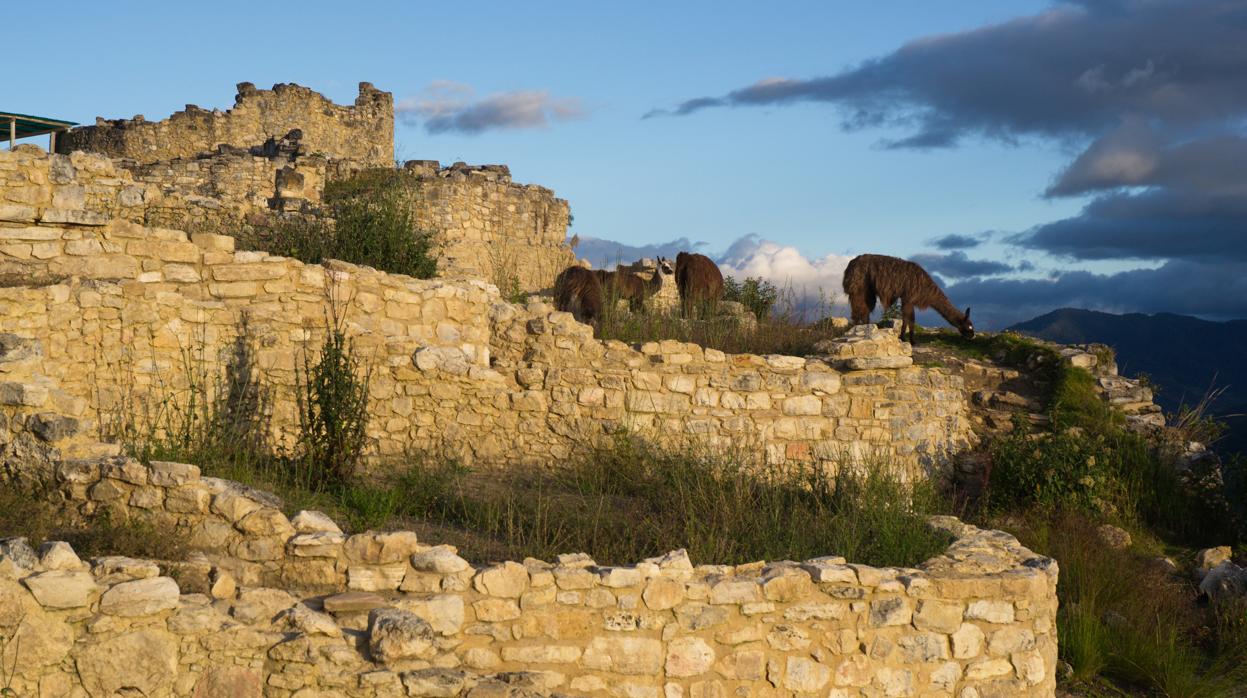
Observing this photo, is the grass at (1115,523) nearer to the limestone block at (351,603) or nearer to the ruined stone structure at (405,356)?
the ruined stone structure at (405,356)

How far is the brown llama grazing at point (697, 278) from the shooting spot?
603 inches

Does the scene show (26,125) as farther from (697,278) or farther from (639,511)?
(639,511)

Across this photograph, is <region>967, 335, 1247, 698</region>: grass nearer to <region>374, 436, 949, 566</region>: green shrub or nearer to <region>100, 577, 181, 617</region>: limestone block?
<region>374, 436, 949, 566</region>: green shrub

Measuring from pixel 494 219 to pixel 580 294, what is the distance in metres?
5.94

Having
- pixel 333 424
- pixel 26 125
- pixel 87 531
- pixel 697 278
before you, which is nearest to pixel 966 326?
pixel 697 278

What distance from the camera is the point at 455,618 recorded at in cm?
581

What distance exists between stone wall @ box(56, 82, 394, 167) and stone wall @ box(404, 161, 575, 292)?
433cm

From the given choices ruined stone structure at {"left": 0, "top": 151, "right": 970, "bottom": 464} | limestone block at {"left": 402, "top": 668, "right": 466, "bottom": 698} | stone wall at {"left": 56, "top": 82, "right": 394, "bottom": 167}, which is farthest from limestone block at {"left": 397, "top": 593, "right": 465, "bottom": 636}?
stone wall at {"left": 56, "top": 82, "right": 394, "bottom": 167}

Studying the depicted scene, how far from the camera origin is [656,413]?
10828 millimetres

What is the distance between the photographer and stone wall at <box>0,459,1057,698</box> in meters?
5.19

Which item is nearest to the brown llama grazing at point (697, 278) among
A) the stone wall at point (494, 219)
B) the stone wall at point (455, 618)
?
the stone wall at point (494, 219)

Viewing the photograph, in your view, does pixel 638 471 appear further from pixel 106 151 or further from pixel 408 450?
pixel 106 151

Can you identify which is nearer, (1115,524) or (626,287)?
(1115,524)

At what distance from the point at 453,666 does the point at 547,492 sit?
3379 mm
